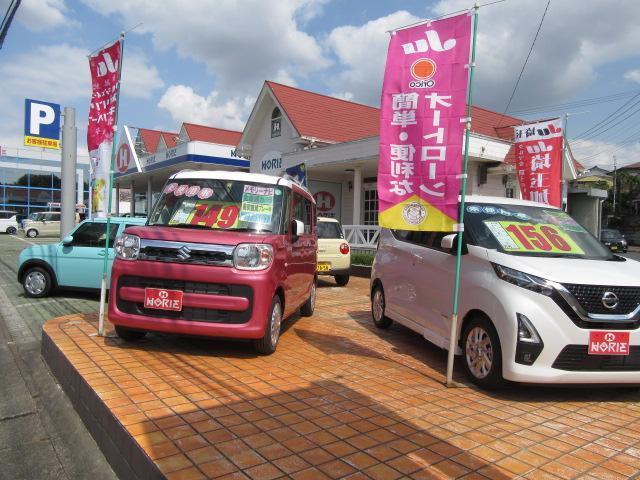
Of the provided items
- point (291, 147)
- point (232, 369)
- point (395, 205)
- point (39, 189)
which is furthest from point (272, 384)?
point (39, 189)

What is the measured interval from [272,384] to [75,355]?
6.57 feet

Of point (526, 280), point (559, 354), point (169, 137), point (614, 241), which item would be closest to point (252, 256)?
point (526, 280)

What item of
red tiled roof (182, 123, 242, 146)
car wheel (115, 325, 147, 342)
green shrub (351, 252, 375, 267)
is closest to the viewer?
car wheel (115, 325, 147, 342)

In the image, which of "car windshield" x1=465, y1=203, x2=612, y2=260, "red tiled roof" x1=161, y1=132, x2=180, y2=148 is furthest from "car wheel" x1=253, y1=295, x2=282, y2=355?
"red tiled roof" x1=161, y1=132, x2=180, y2=148

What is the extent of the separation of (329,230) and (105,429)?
8.66 m

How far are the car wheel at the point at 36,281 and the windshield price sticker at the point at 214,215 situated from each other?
5.11 meters

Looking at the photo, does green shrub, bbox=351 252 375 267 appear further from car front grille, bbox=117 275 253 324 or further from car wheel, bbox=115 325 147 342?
car front grille, bbox=117 275 253 324

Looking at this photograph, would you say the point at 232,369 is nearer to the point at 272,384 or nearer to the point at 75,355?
the point at 272,384

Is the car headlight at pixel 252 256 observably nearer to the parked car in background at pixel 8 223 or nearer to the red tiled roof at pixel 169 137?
the red tiled roof at pixel 169 137

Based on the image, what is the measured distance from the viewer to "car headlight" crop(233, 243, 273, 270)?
15.2ft

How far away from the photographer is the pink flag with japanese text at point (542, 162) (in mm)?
11211

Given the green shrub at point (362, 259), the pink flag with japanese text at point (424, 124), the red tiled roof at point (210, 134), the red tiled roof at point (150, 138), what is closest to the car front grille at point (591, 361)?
the pink flag with japanese text at point (424, 124)

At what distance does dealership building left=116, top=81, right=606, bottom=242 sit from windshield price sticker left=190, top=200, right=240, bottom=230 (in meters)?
9.41

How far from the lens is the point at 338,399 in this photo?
380 cm
